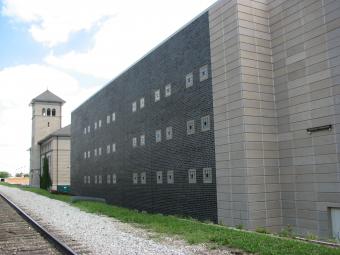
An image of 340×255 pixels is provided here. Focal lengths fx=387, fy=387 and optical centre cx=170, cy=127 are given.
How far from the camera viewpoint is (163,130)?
23.4 meters

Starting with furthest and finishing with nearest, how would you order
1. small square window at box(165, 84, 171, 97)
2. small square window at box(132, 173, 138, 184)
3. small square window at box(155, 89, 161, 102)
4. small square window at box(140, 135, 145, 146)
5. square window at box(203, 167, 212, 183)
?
small square window at box(132, 173, 138, 184), small square window at box(140, 135, 145, 146), small square window at box(155, 89, 161, 102), small square window at box(165, 84, 171, 97), square window at box(203, 167, 212, 183)

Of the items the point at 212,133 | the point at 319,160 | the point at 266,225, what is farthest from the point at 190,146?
the point at 319,160

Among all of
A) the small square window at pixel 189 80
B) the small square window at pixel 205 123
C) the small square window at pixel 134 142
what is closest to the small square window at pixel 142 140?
the small square window at pixel 134 142

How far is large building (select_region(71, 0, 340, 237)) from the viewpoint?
14.4 m

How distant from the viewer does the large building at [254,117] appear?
568 inches

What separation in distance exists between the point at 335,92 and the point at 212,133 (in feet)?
19.9

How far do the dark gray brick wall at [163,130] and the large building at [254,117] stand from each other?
0.10m

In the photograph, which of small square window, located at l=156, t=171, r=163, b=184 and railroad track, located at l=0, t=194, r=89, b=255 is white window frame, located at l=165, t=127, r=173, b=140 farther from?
railroad track, located at l=0, t=194, r=89, b=255

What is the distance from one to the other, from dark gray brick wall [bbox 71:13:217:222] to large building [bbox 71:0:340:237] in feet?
0.31

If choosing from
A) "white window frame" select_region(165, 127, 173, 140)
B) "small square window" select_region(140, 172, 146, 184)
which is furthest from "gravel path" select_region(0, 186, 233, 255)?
"small square window" select_region(140, 172, 146, 184)

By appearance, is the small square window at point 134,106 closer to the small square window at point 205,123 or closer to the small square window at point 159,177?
the small square window at point 159,177

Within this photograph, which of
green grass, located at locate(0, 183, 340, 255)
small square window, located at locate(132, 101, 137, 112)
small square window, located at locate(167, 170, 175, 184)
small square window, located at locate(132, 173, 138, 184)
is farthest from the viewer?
small square window, located at locate(132, 101, 137, 112)

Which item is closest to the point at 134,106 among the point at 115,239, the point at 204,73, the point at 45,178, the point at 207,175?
the point at 204,73

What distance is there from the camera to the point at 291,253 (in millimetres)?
9305
